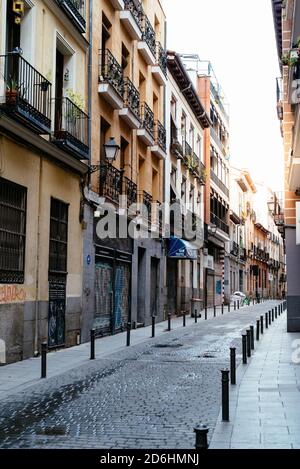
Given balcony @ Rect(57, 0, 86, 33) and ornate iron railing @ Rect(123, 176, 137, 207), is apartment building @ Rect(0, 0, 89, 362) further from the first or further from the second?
ornate iron railing @ Rect(123, 176, 137, 207)

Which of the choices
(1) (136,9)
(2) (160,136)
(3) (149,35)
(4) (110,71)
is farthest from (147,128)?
(4) (110,71)

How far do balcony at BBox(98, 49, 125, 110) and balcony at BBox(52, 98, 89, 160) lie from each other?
215cm

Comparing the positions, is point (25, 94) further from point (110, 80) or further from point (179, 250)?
point (179, 250)

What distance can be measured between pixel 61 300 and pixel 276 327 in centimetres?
1010

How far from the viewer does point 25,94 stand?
12.7 metres

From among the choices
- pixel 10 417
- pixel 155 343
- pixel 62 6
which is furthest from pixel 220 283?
pixel 10 417

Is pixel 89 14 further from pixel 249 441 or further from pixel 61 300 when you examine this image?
pixel 249 441

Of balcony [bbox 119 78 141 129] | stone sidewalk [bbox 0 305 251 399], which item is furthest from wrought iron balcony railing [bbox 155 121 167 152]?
stone sidewalk [bbox 0 305 251 399]

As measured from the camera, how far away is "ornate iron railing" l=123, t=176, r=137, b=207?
21016 millimetres

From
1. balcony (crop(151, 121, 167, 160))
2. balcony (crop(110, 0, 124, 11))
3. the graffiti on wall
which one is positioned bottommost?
the graffiti on wall

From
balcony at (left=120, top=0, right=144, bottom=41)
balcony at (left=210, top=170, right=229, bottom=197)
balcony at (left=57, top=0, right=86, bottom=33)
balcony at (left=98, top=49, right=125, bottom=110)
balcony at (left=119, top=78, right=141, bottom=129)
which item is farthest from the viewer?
balcony at (left=210, top=170, right=229, bottom=197)

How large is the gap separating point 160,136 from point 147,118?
2378 mm

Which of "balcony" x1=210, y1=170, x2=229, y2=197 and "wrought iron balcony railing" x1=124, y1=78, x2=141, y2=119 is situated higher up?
"balcony" x1=210, y1=170, x2=229, y2=197

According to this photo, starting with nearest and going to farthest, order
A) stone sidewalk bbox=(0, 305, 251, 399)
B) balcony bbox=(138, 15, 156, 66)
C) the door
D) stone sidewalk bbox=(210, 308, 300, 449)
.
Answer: stone sidewalk bbox=(210, 308, 300, 449)
stone sidewalk bbox=(0, 305, 251, 399)
the door
balcony bbox=(138, 15, 156, 66)
